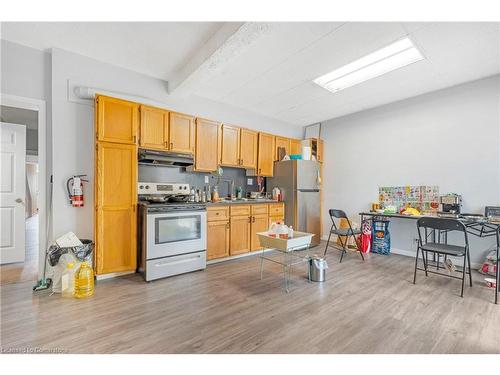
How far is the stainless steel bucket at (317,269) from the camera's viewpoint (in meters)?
2.93

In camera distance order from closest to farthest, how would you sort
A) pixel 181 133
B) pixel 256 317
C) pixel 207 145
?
pixel 256 317
pixel 181 133
pixel 207 145

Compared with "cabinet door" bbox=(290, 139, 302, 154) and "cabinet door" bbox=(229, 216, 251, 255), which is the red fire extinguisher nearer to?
"cabinet door" bbox=(229, 216, 251, 255)

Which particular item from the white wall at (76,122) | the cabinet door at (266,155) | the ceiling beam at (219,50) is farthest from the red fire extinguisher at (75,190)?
the cabinet door at (266,155)

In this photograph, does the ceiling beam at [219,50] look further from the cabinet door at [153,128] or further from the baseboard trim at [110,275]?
the baseboard trim at [110,275]

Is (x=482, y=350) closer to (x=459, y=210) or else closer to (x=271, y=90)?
(x=459, y=210)

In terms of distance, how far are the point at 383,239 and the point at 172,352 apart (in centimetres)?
404

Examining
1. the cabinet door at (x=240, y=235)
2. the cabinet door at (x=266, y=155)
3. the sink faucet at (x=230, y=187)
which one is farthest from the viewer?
the cabinet door at (x=266, y=155)

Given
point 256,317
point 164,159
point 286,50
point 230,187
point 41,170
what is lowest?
point 256,317

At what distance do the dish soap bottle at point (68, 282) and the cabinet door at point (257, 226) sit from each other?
2503 mm

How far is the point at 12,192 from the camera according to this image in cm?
349

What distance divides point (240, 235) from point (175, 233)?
123cm

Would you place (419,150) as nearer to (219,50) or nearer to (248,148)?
(248,148)

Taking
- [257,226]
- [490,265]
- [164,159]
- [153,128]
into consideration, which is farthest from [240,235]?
[490,265]

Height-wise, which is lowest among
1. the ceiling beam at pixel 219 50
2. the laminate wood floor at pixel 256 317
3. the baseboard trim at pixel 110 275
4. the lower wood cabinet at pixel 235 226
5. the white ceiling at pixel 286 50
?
the laminate wood floor at pixel 256 317
